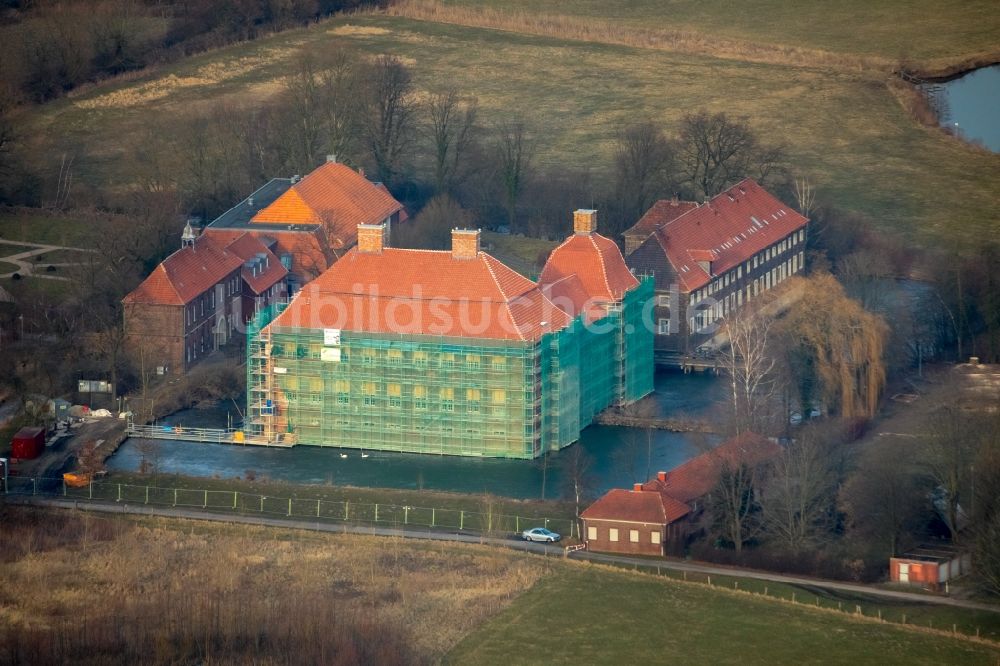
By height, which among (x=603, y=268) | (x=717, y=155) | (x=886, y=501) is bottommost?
(x=886, y=501)

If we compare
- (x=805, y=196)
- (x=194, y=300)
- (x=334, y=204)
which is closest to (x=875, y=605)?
(x=194, y=300)

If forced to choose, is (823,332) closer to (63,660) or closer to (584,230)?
(584,230)

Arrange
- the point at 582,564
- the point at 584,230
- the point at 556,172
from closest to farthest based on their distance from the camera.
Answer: the point at 582,564, the point at 584,230, the point at 556,172

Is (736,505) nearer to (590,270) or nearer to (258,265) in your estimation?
(590,270)

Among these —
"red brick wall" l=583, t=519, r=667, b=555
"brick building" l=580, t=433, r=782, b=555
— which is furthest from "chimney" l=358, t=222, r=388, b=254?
"red brick wall" l=583, t=519, r=667, b=555

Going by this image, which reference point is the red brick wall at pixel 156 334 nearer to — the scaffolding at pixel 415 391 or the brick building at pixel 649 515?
the scaffolding at pixel 415 391

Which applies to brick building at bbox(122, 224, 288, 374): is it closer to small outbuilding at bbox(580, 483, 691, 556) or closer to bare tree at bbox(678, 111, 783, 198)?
small outbuilding at bbox(580, 483, 691, 556)

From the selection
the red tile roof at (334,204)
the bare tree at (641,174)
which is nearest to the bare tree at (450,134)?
the red tile roof at (334,204)

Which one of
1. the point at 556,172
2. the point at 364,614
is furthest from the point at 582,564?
the point at 556,172
